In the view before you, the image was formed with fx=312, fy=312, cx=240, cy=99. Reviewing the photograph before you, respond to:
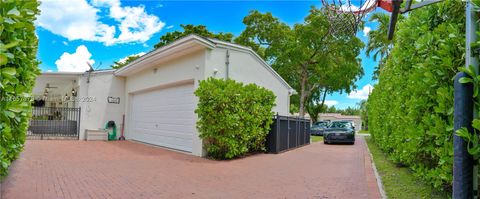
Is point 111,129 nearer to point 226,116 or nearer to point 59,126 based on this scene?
point 59,126

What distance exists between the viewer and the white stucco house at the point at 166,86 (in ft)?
36.8

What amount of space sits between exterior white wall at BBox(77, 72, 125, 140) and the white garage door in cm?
134

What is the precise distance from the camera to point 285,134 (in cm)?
1338

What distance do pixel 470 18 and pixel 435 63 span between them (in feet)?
4.28

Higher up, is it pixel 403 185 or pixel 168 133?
pixel 168 133

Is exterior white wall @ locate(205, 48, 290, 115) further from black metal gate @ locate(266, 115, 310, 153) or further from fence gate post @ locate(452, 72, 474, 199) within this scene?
fence gate post @ locate(452, 72, 474, 199)

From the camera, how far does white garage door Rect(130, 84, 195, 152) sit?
1165 cm

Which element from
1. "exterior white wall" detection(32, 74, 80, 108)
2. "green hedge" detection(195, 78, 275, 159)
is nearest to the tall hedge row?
"green hedge" detection(195, 78, 275, 159)

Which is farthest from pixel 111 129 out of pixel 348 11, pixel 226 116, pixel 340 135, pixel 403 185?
pixel 348 11

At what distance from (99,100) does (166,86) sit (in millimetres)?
6036

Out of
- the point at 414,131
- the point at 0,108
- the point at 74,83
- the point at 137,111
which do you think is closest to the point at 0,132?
the point at 0,108

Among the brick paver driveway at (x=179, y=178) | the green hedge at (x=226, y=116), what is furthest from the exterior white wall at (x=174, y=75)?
the brick paver driveway at (x=179, y=178)

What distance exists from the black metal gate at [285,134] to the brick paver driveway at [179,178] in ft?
6.04

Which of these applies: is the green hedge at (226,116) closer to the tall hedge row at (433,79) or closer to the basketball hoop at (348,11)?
the tall hedge row at (433,79)
